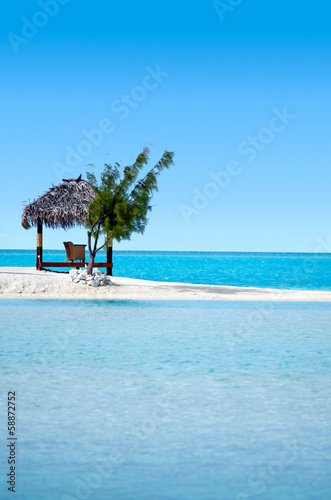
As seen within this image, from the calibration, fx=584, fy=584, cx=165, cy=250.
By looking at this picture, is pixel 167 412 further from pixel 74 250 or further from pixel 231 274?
pixel 231 274

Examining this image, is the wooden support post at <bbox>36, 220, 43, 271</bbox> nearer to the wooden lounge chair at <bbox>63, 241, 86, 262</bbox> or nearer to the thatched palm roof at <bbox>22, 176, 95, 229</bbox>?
the thatched palm roof at <bbox>22, 176, 95, 229</bbox>

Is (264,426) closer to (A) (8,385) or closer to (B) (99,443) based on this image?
→ (B) (99,443)

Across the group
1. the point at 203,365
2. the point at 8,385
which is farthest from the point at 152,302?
the point at 8,385

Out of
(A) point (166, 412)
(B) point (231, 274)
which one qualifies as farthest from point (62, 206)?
(B) point (231, 274)

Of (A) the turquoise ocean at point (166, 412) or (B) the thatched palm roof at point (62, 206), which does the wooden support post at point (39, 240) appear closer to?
(B) the thatched palm roof at point (62, 206)

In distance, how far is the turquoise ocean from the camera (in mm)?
4668

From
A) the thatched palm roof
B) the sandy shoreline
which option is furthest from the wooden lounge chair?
the sandy shoreline

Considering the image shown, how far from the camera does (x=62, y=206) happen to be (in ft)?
82.3

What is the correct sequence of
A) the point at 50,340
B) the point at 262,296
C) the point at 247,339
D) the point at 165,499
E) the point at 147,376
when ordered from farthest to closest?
1. the point at 262,296
2. the point at 247,339
3. the point at 50,340
4. the point at 147,376
5. the point at 165,499

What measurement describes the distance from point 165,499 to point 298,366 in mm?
5362

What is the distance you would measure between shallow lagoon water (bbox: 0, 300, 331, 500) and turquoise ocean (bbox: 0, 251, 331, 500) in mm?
16

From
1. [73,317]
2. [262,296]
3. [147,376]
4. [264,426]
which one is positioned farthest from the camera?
[262,296]

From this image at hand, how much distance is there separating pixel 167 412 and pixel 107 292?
14425 millimetres

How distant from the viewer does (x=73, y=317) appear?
48.4 feet
